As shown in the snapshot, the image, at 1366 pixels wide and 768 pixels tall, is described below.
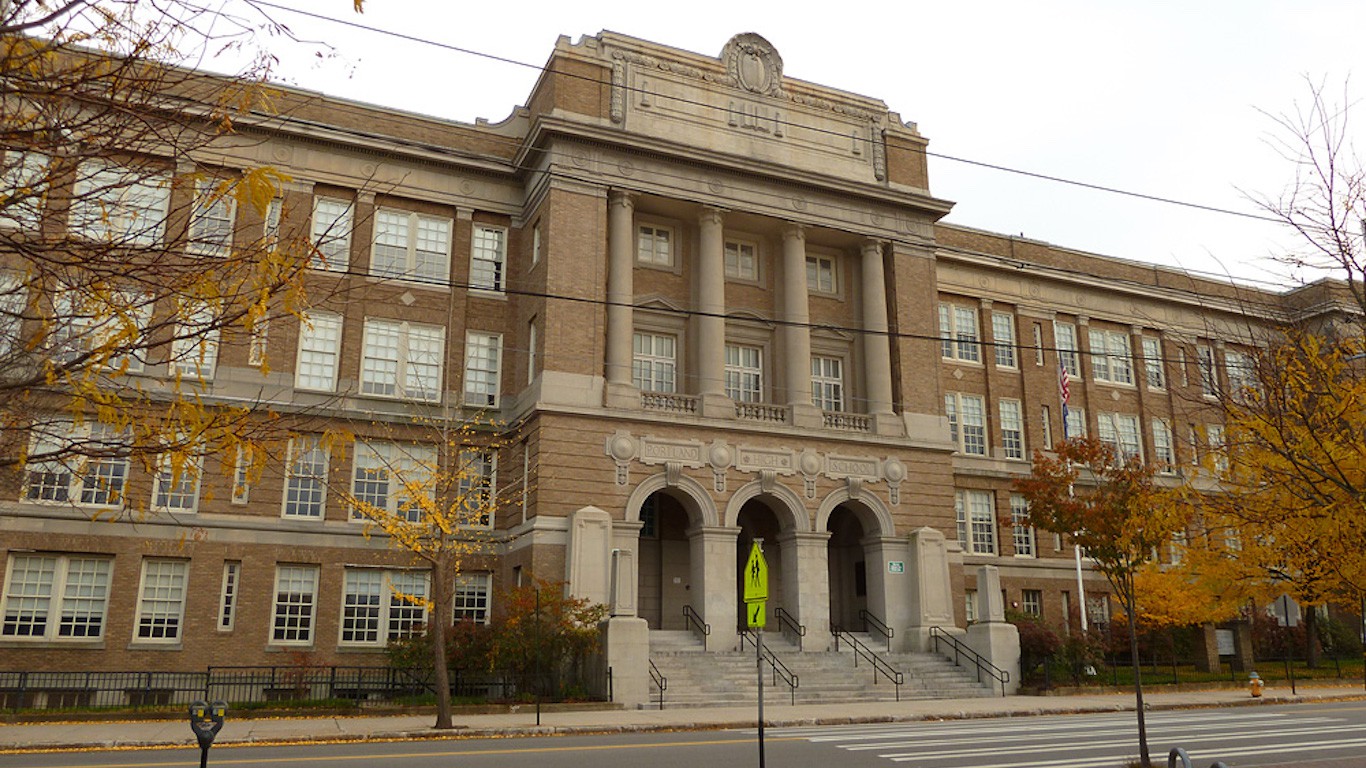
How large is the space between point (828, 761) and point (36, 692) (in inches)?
894

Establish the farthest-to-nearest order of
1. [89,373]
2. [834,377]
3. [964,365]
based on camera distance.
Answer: [964,365] → [834,377] → [89,373]

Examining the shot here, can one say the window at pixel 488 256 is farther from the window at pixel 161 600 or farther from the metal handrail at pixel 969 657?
the metal handrail at pixel 969 657

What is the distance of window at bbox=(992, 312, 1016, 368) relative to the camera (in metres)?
48.5

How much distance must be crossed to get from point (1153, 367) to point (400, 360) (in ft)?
123

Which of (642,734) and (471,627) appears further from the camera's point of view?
(471,627)

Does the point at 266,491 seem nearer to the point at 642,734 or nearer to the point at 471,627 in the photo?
the point at 471,627

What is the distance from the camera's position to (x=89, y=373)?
645 cm

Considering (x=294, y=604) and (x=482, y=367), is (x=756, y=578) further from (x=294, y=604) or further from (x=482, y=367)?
(x=482, y=367)

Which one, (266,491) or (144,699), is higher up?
(266,491)

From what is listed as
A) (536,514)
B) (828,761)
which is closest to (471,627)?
→ (536,514)

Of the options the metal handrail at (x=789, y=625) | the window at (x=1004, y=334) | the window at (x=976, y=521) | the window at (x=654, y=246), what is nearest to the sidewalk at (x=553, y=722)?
the metal handrail at (x=789, y=625)

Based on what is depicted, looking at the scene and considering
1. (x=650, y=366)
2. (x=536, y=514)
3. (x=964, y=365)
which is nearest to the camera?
(x=536, y=514)

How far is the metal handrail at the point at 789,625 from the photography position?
108 ft

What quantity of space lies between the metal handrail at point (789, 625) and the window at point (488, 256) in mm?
15120
